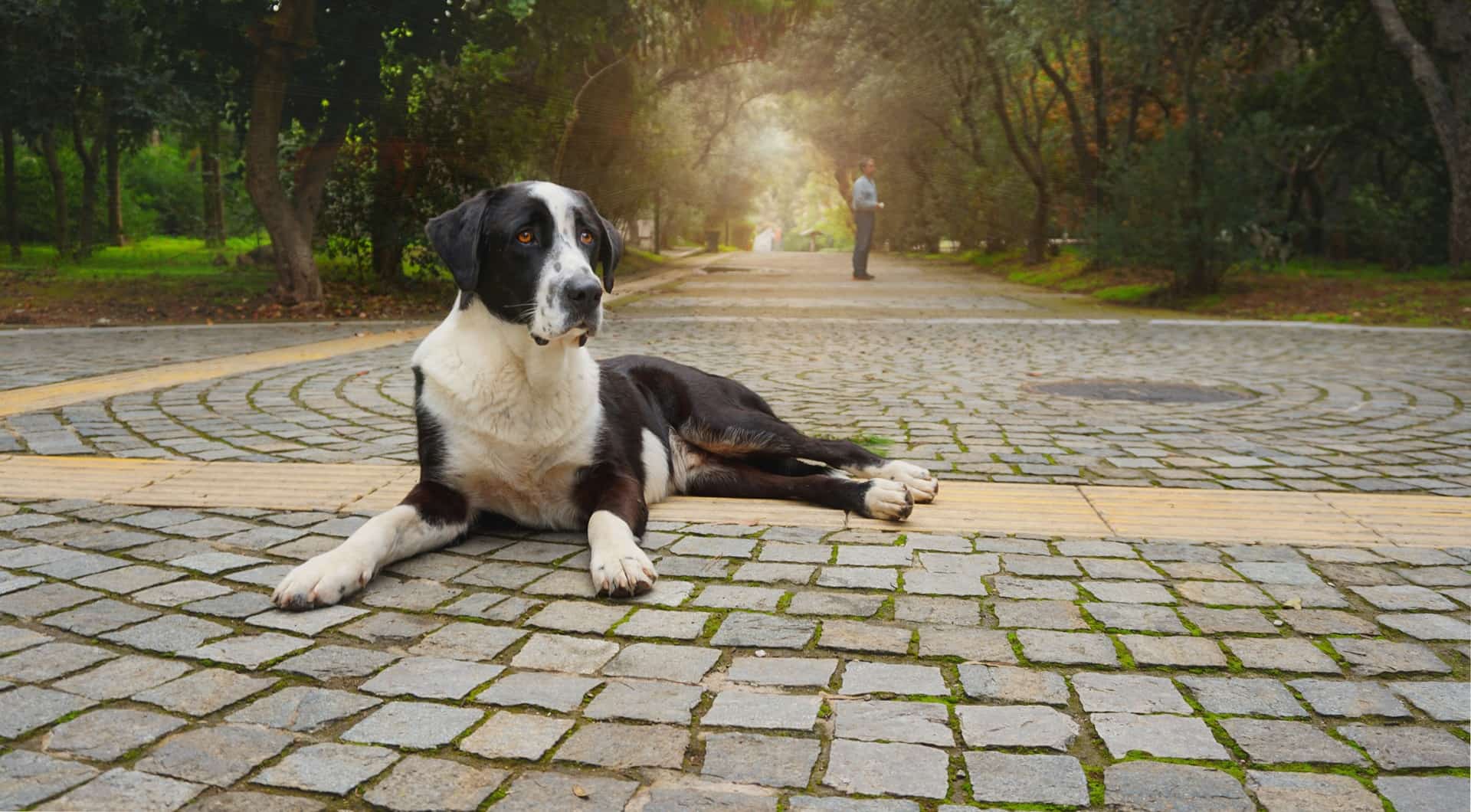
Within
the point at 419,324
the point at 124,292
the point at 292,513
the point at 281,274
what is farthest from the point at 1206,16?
the point at 124,292

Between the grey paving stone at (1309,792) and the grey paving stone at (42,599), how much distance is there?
3182 mm

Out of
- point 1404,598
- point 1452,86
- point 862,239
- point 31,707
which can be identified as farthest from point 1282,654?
point 862,239

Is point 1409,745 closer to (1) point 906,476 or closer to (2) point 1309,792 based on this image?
(2) point 1309,792

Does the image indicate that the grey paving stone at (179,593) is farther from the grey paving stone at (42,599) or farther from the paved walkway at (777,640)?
the grey paving stone at (42,599)

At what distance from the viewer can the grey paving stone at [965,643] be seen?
9.39 ft

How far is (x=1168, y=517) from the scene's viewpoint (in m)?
4.27

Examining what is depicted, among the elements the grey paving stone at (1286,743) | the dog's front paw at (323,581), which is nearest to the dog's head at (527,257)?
the dog's front paw at (323,581)

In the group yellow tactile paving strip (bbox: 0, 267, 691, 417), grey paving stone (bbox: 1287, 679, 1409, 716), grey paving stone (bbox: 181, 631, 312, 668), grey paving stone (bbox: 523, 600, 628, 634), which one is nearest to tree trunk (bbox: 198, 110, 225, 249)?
yellow tactile paving strip (bbox: 0, 267, 691, 417)

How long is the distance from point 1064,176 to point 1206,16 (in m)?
12.4

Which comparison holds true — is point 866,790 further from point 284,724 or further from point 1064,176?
point 1064,176

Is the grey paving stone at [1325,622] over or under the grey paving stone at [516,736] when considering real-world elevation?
over

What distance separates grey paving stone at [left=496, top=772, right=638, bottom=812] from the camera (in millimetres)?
2109

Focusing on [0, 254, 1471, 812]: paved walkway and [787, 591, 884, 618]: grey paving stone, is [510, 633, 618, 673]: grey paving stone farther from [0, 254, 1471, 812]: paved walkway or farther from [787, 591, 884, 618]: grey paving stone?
[787, 591, 884, 618]: grey paving stone

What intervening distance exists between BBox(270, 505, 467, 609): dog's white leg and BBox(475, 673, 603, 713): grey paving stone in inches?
32.1
